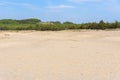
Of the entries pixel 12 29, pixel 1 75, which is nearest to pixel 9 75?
pixel 1 75

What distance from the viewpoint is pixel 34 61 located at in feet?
42.8

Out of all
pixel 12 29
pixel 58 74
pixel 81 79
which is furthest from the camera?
pixel 12 29

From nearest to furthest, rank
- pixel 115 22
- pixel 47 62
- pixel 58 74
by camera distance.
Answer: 1. pixel 58 74
2. pixel 47 62
3. pixel 115 22

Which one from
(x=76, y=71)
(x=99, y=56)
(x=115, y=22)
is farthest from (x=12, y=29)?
(x=76, y=71)

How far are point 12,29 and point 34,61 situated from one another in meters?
22.8

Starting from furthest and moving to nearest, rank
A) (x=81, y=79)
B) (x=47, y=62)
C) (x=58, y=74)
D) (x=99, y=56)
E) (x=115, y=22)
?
(x=115, y=22) < (x=99, y=56) < (x=47, y=62) < (x=58, y=74) < (x=81, y=79)

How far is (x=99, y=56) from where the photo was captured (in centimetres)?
1372

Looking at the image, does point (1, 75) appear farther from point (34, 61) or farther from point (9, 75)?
point (34, 61)

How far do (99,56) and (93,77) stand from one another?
12.1ft

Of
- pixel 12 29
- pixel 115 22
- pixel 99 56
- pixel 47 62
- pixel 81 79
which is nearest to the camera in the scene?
pixel 81 79

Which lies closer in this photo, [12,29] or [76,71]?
[76,71]

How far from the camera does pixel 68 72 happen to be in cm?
1085

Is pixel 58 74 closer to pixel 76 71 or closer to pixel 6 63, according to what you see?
pixel 76 71

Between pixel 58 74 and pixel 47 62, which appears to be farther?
pixel 47 62
